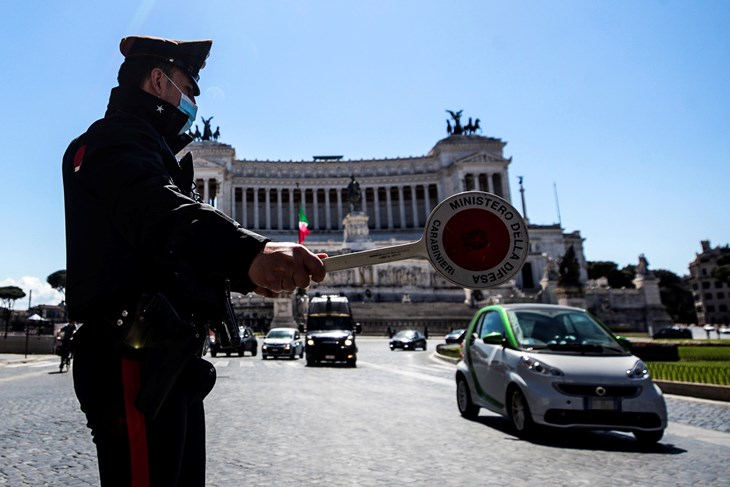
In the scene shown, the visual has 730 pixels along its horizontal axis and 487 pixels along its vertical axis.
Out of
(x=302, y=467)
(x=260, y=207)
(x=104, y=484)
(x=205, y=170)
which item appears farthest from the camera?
(x=260, y=207)

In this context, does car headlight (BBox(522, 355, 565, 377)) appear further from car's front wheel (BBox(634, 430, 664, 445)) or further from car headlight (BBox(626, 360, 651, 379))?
car's front wheel (BBox(634, 430, 664, 445))

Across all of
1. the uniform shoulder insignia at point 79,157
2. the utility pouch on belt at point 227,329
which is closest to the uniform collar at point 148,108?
the uniform shoulder insignia at point 79,157

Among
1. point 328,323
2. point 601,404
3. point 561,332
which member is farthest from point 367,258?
point 328,323

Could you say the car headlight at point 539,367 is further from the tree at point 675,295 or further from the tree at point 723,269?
the tree at point 675,295

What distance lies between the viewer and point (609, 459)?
5883 millimetres

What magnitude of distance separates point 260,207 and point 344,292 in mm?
38247

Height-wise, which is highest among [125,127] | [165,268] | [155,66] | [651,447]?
[155,66]

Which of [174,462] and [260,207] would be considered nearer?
[174,462]

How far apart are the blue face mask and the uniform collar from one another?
0.09ft

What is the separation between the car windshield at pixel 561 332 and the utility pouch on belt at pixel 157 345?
21.4 feet

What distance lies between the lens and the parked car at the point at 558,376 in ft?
22.2

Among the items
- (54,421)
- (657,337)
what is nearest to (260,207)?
(657,337)

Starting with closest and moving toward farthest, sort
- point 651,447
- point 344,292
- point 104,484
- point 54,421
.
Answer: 1. point 104,484
2. point 651,447
3. point 54,421
4. point 344,292

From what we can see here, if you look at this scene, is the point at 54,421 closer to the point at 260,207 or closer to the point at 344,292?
the point at 344,292
